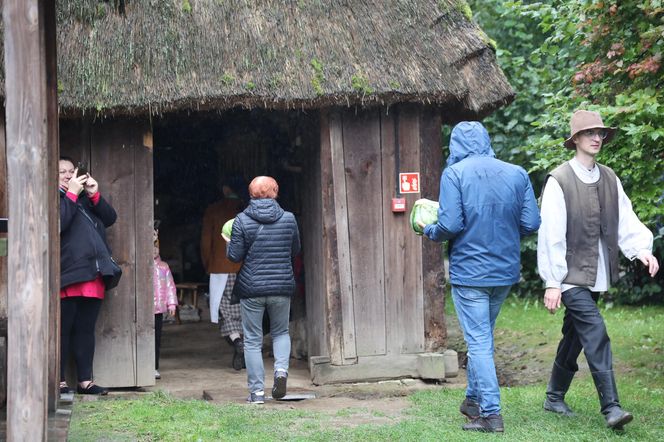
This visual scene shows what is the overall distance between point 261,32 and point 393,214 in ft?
6.24

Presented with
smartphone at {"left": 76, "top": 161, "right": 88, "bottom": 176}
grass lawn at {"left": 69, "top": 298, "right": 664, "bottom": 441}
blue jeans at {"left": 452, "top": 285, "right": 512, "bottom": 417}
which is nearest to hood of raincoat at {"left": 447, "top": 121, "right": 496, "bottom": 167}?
blue jeans at {"left": 452, "top": 285, "right": 512, "bottom": 417}

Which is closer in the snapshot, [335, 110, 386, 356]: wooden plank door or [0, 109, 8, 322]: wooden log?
[0, 109, 8, 322]: wooden log

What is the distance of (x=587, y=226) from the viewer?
5.88 m

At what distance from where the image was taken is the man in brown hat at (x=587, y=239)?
5797 mm

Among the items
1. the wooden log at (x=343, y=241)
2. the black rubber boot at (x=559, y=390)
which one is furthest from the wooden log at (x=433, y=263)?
the black rubber boot at (x=559, y=390)

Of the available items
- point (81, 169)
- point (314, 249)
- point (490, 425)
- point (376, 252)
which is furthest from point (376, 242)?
point (490, 425)

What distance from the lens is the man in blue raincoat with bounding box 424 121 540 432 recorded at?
5824 mm

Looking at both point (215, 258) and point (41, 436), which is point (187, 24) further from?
point (41, 436)

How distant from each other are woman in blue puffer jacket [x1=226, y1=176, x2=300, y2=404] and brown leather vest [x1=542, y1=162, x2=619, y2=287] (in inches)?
89.0

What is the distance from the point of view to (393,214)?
828cm

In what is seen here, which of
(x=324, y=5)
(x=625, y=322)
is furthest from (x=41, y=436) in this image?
(x=625, y=322)

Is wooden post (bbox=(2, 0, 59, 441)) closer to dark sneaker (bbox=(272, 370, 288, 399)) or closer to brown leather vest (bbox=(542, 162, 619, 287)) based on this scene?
dark sneaker (bbox=(272, 370, 288, 399))

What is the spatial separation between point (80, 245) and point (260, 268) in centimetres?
139

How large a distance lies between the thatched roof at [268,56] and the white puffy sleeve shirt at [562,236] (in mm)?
2199
